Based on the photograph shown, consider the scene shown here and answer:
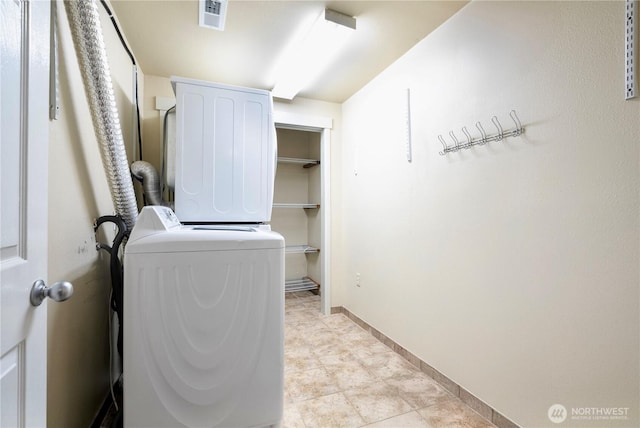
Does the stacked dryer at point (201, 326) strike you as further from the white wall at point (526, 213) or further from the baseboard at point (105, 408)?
the white wall at point (526, 213)

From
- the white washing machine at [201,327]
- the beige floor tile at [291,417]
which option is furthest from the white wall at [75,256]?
the beige floor tile at [291,417]

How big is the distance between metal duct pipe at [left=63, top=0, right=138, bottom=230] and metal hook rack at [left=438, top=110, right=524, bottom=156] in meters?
1.87

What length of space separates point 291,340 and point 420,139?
79.4 inches

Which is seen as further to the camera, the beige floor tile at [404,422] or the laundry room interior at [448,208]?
the beige floor tile at [404,422]

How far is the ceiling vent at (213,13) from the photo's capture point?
1653mm

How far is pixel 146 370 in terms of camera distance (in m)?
1.20

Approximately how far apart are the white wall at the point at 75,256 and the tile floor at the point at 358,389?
1.01 m

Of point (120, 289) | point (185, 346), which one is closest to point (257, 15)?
point (120, 289)

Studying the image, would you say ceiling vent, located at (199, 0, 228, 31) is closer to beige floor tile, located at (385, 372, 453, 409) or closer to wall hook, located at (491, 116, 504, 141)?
wall hook, located at (491, 116, 504, 141)

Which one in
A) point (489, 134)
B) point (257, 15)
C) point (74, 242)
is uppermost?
point (257, 15)

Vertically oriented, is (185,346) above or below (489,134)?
below

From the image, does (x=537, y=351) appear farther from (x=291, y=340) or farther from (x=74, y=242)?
(x=74, y=242)

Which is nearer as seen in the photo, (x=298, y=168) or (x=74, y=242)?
(x=74, y=242)
